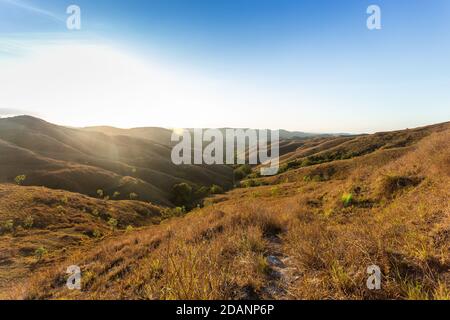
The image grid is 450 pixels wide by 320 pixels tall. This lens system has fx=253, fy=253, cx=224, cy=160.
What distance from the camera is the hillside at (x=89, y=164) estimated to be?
49.7 meters

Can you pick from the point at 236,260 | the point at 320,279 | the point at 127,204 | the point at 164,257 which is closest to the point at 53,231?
the point at 127,204

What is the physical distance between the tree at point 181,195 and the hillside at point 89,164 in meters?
1.75

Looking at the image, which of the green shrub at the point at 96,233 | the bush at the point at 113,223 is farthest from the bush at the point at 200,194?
the green shrub at the point at 96,233

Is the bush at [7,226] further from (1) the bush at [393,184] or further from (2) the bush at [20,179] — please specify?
(1) the bush at [393,184]

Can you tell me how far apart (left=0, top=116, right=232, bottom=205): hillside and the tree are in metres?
1.75

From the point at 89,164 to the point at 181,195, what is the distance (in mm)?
24916

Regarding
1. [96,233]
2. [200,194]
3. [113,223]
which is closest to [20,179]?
[113,223]

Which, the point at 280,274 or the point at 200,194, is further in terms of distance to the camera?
the point at 200,194

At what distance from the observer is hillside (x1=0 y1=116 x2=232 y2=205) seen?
163 feet

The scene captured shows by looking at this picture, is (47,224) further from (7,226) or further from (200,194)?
(200,194)

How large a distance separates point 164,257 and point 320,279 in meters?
3.44

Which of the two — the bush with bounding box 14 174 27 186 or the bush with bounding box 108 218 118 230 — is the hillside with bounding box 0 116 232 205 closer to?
the bush with bounding box 14 174 27 186

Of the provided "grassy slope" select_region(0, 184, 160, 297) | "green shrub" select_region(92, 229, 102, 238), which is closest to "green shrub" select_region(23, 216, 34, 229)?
"grassy slope" select_region(0, 184, 160, 297)

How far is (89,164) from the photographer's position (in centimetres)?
6450
